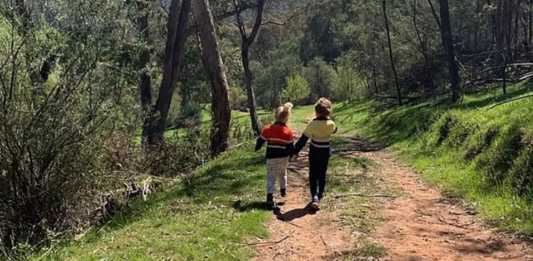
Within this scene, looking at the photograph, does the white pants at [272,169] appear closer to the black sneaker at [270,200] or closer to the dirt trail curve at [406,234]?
the black sneaker at [270,200]

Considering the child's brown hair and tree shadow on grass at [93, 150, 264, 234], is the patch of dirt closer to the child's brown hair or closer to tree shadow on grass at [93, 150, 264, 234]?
the child's brown hair

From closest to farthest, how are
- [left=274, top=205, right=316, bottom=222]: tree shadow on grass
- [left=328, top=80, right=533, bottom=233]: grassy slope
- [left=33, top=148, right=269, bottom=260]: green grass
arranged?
[left=33, top=148, right=269, bottom=260]: green grass, [left=328, top=80, right=533, bottom=233]: grassy slope, [left=274, top=205, right=316, bottom=222]: tree shadow on grass

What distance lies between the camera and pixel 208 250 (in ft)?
20.3

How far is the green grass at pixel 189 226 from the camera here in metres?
6.18

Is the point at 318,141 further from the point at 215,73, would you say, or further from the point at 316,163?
the point at 215,73

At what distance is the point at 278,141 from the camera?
26.8ft

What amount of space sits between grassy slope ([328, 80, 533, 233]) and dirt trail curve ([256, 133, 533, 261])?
15.4 inches

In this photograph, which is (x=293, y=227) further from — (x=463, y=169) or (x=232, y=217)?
(x=463, y=169)

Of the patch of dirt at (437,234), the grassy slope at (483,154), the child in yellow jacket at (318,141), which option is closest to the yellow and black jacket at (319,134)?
the child in yellow jacket at (318,141)

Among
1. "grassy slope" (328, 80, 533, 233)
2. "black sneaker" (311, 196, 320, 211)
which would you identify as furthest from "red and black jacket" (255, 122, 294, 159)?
"grassy slope" (328, 80, 533, 233)

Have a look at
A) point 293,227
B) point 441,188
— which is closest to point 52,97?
point 293,227

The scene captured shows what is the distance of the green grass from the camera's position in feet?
20.3

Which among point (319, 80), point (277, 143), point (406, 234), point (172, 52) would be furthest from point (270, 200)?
point (319, 80)

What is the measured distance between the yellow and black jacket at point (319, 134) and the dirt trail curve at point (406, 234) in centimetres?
97
